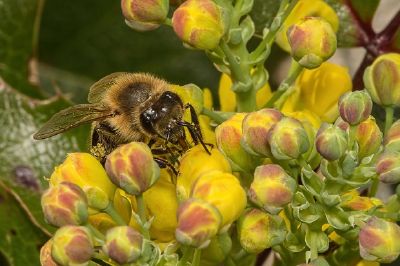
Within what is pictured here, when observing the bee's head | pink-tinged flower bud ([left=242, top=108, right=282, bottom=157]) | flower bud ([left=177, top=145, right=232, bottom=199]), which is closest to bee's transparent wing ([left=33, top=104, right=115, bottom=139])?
the bee's head

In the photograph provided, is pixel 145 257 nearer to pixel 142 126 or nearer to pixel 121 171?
pixel 121 171

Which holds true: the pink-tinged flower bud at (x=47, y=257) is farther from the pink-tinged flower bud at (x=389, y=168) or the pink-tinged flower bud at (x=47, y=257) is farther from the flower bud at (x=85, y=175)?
the pink-tinged flower bud at (x=389, y=168)

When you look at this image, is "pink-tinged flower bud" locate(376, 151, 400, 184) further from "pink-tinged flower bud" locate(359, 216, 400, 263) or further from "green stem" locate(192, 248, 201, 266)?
"green stem" locate(192, 248, 201, 266)

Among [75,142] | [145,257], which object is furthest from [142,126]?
A: [75,142]

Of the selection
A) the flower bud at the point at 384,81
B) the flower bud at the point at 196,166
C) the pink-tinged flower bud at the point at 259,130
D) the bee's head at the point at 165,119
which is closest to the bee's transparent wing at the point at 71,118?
the bee's head at the point at 165,119

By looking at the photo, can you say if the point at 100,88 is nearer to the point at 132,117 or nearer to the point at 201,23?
the point at 132,117
